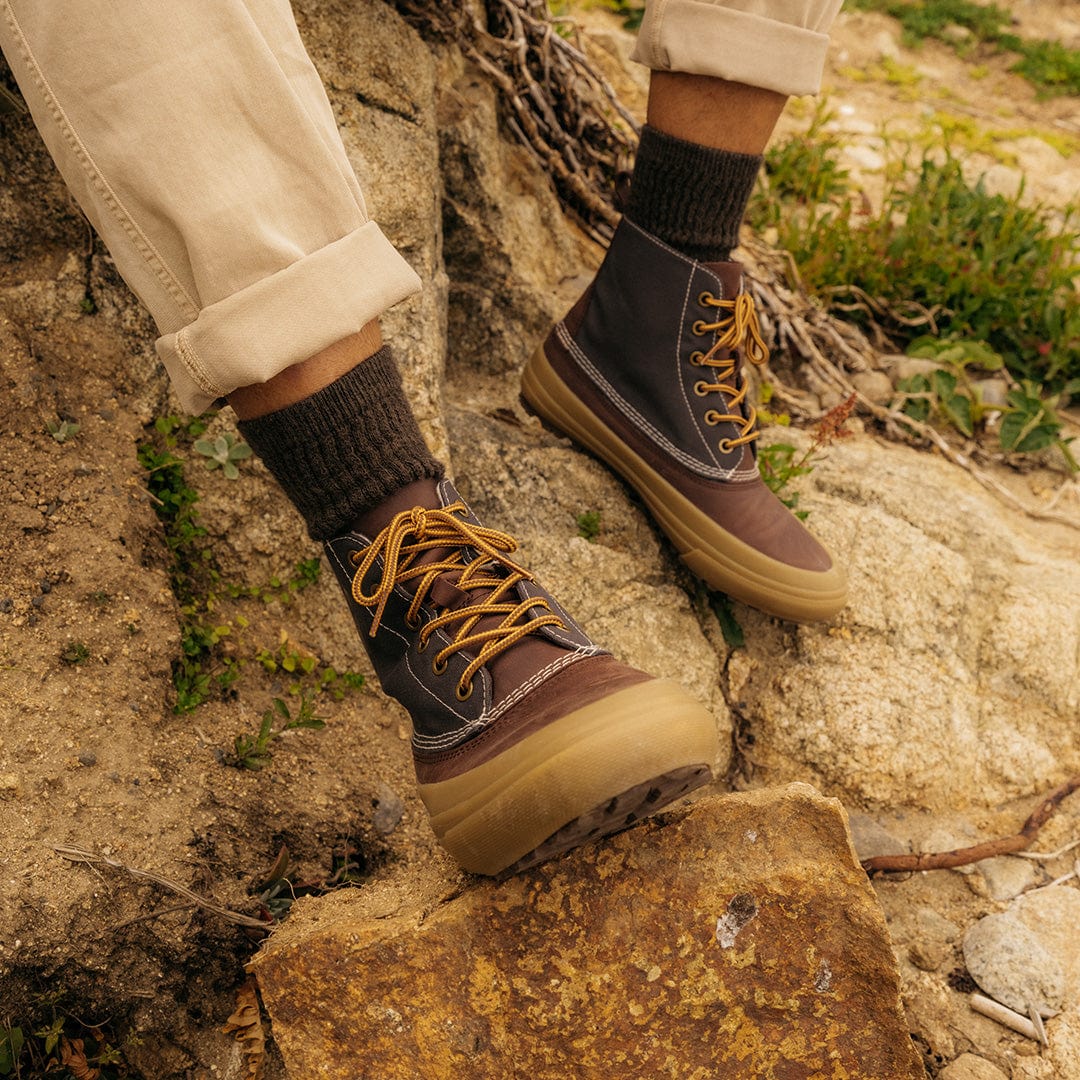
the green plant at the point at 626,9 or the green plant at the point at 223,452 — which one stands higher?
the green plant at the point at 626,9

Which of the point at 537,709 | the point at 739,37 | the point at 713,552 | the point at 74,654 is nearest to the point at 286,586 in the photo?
the point at 74,654

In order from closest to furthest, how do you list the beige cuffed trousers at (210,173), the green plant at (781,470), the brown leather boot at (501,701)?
the beige cuffed trousers at (210,173)
the brown leather boot at (501,701)
the green plant at (781,470)

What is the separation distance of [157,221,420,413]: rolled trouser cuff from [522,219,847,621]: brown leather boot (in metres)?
0.97

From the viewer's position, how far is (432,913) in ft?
5.49

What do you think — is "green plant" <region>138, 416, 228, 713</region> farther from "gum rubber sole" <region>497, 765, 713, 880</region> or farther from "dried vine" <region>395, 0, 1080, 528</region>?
"dried vine" <region>395, 0, 1080, 528</region>

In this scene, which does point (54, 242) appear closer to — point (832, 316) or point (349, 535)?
point (349, 535)

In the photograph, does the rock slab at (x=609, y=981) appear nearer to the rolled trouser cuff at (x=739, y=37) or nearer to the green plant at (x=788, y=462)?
the green plant at (x=788, y=462)

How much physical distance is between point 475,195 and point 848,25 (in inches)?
211

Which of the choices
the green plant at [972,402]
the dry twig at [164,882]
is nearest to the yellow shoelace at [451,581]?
the dry twig at [164,882]

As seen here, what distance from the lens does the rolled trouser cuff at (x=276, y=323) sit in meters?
1.44

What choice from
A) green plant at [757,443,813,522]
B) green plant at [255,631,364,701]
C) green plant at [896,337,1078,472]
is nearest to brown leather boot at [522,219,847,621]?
green plant at [757,443,813,522]

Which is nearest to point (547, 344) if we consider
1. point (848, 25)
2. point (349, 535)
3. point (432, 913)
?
point (349, 535)

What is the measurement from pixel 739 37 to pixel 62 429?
5.64 feet

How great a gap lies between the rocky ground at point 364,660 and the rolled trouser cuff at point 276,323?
2.32ft
